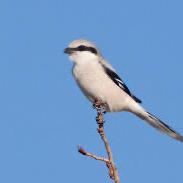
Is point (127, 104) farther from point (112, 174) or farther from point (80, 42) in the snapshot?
point (112, 174)

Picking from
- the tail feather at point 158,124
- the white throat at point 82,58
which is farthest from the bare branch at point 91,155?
the white throat at point 82,58

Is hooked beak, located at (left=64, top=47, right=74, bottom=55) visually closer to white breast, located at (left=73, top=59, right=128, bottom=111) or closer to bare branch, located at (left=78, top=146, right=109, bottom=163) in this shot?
white breast, located at (left=73, top=59, right=128, bottom=111)

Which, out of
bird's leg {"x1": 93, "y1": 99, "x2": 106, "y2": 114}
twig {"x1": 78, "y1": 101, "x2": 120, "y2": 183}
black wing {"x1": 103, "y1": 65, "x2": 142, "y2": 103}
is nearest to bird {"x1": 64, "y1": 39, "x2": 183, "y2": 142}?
black wing {"x1": 103, "y1": 65, "x2": 142, "y2": 103}

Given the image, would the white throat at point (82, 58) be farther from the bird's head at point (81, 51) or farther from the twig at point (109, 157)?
the twig at point (109, 157)

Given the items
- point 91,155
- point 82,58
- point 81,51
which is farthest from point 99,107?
point 81,51

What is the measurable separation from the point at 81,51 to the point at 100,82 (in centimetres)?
49

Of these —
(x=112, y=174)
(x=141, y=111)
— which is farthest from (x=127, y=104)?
(x=112, y=174)

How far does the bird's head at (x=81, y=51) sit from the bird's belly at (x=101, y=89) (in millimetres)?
232

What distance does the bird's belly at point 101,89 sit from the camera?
5.71 m

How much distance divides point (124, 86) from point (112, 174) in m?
3.73

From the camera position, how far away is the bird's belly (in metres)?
5.71

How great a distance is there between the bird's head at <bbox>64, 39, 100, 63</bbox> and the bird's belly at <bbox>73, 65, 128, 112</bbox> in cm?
23

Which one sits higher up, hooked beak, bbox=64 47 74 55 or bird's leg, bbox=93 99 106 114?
hooked beak, bbox=64 47 74 55

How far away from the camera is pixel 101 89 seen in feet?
19.0
